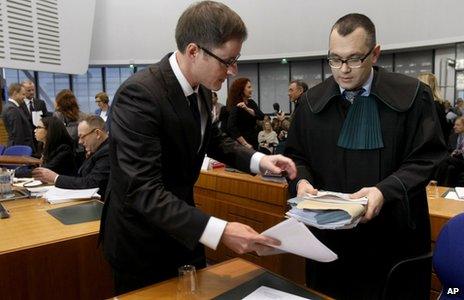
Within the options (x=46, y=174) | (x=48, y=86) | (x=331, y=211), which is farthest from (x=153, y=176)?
(x=48, y=86)

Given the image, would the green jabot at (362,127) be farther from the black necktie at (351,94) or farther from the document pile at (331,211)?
the document pile at (331,211)

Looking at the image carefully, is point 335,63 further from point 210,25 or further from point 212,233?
point 212,233

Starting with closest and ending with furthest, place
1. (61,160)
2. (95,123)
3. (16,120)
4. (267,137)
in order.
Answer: (95,123) < (61,160) < (16,120) < (267,137)

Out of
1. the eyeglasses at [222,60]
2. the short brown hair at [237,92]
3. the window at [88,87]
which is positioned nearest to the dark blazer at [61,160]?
the short brown hair at [237,92]

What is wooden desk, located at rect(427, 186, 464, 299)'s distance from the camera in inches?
95.1

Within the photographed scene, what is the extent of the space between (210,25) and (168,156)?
1.52 ft

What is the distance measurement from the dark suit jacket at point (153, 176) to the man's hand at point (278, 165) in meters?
0.27

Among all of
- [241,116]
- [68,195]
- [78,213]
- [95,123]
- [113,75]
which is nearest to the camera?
[78,213]

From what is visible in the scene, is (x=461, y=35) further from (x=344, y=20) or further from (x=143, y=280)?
(x=143, y=280)

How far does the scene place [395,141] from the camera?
163 centimetres

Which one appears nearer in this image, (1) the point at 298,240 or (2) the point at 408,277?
(1) the point at 298,240

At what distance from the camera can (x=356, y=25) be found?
158 cm

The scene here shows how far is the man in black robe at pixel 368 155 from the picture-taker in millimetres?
1594

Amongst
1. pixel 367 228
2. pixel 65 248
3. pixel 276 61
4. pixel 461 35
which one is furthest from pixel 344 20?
pixel 276 61
